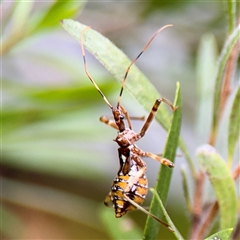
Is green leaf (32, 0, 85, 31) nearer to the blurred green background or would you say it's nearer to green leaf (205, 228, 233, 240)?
the blurred green background

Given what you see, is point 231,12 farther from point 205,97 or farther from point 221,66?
point 205,97

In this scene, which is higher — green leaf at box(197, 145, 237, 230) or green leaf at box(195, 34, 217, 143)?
green leaf at box(195, 34, 217, 143)

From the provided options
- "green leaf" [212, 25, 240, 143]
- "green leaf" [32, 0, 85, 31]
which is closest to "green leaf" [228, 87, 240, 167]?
"green leaf" [212, 25, 240, 143]

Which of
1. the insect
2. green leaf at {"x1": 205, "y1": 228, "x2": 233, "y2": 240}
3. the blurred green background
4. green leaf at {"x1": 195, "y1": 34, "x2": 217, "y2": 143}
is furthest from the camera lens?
the blurred green background

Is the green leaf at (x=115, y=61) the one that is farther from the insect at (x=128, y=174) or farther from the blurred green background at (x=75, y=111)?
the blurred green background at (x=75, y=111)

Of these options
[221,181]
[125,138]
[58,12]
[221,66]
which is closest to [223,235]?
[221,181]
